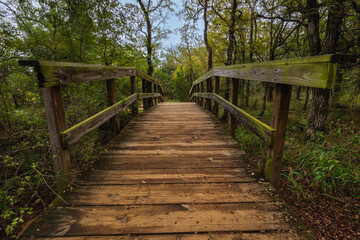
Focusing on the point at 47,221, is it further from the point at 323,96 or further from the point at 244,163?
the point at 323,96

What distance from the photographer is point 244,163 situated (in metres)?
2.30

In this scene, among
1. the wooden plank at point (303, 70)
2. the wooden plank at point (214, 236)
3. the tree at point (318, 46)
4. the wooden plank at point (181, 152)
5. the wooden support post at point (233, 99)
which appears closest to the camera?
the wooden plank at point (303, 70)

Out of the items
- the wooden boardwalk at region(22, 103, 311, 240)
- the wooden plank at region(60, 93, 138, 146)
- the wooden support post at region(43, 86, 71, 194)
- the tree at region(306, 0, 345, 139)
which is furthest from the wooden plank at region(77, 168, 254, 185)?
the tree at region(306, 0, 345, 139)

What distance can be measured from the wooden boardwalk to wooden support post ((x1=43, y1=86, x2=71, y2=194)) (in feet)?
0.60

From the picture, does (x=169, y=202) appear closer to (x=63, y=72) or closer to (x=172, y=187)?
(x=172, y=187)

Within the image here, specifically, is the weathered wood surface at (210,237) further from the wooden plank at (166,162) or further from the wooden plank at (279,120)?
the wooden plank at (166,162)

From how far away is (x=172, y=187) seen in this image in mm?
1844

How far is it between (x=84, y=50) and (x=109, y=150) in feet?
11.3

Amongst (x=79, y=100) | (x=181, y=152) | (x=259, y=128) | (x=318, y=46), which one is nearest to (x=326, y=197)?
(x=259, y=128)

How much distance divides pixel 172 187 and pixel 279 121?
4.09 feet

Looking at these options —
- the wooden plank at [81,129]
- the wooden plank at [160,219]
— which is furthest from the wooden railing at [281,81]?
the wooden plank at [81,129]

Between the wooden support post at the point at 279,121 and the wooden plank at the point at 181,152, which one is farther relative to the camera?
the wooden plank at the point at 181,152

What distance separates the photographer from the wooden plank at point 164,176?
1957mm

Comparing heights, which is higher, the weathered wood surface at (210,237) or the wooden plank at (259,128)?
the wooden plank at (259,128)
